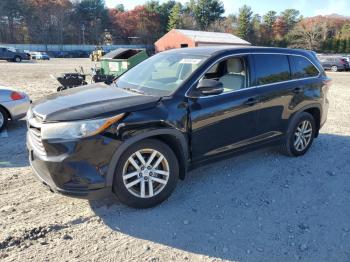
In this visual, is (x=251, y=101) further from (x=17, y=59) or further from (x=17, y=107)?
(x=17, y=59)

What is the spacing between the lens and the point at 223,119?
4.17 metres

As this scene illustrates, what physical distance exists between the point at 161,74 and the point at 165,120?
1.03m

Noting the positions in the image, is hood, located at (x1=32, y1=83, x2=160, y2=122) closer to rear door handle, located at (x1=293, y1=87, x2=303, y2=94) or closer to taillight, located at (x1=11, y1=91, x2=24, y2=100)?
rear door handle, located at (x1=293, y1=87, x2=303, y2=94)

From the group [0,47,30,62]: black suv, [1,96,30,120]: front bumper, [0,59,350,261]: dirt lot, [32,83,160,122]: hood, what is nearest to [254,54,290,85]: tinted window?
[0,59,350,261]: dirt lot

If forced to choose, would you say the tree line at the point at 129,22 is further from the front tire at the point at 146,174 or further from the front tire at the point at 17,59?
the front tire at the point at 146,174

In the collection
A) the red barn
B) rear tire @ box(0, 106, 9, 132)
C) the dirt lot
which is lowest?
the dirt lot

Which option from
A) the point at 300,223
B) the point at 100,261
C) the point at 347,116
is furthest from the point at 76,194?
the point at 347,116

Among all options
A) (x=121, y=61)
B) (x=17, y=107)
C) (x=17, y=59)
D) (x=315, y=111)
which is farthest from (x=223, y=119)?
(x=17, y=59)

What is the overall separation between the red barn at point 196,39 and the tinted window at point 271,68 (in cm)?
4143

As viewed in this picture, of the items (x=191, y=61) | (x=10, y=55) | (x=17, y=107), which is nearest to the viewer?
(x=191, y=61)

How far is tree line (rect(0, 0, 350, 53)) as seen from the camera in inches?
3254

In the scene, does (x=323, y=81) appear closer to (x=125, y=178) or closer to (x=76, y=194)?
(x=125, y=178)

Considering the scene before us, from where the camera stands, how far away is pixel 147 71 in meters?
4.62

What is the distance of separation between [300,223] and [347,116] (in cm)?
645
